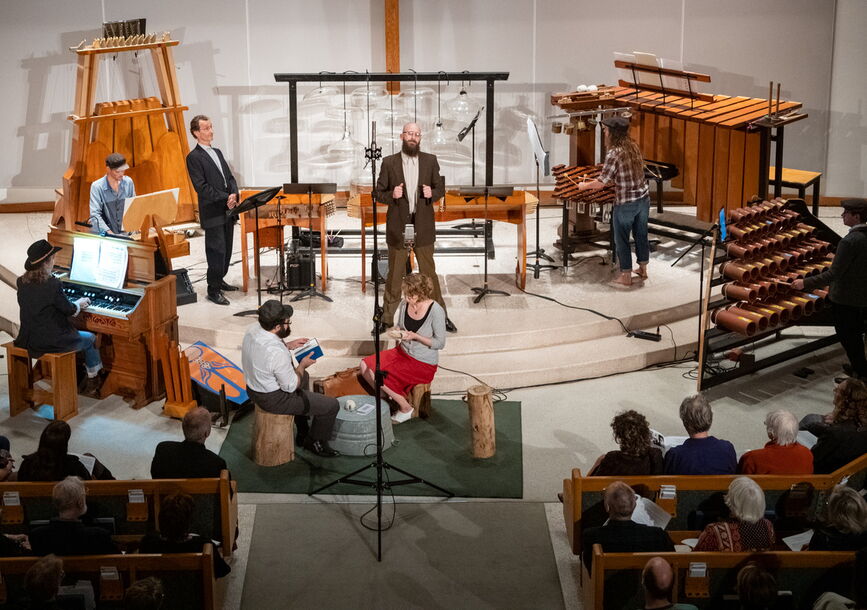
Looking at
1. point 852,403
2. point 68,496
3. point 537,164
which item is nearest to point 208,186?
point 537,164

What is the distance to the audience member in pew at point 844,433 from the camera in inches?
257

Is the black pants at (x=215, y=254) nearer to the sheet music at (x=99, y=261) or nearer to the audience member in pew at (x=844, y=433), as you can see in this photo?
the sheet music at (x=99, y=261)

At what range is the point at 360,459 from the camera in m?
7.91

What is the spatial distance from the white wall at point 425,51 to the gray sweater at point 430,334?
632 cm

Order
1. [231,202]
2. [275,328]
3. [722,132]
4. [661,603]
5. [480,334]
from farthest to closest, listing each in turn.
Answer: [722,132]
[231,202]
[480,334]
[275,328]
[661,603]

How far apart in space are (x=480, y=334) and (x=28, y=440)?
12.3 feet

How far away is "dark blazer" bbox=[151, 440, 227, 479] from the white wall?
817 centimetres

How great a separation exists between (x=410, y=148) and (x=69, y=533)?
4804 millimetres

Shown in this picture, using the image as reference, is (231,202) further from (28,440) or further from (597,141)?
(597,141)

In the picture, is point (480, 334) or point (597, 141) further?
point (597, 141)

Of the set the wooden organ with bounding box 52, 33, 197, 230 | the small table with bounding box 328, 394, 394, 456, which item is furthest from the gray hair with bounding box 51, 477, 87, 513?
the wooden organ with bounding box 52, 33, 197, 230

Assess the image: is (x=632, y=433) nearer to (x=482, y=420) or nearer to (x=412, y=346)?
(x=482, y=420)

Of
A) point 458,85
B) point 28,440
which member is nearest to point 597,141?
point 458,85

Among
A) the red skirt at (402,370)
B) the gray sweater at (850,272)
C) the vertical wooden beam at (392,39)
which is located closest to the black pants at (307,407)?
the red skirt at (402,370)
